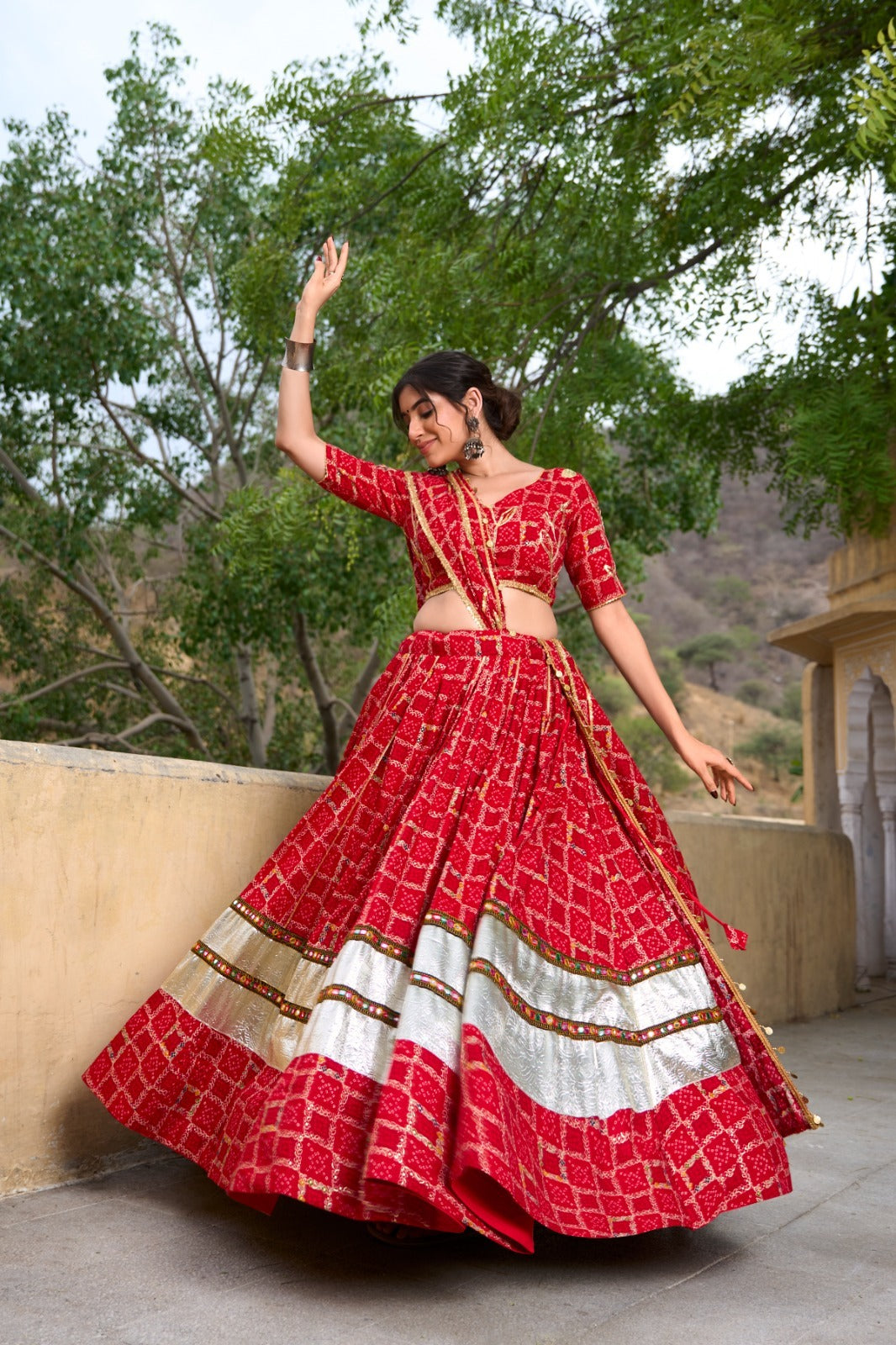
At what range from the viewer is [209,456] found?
12.9 m

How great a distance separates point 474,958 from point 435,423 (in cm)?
111

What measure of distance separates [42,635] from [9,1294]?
1115 centimetres

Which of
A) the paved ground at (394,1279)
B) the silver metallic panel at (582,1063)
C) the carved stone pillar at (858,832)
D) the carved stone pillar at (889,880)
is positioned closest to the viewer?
the paved ground at (394,1279)

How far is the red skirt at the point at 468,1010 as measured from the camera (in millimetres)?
1843

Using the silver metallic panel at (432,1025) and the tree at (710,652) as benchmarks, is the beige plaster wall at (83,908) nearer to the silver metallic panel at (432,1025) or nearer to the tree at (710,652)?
the silver metallic panel at (432,1025)

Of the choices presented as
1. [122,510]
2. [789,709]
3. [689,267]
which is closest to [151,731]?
[122,510]

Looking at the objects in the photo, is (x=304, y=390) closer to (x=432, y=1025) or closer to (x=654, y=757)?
(x=432, y=1025)

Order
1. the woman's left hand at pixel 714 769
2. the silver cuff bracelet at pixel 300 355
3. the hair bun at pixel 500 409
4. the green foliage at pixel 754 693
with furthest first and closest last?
the green foliage at pixel 754 693 < the hair bun at pixel 500 409 < the silver cuff bracelet at pixel 300 355 < the woman's left hand at pixel 714 769

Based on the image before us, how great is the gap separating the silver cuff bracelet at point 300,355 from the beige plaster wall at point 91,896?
0.87 meters

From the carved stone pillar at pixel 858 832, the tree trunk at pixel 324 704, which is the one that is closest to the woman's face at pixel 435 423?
the carved stone pillar at pixel 858 832

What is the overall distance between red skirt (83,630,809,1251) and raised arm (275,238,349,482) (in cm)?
44

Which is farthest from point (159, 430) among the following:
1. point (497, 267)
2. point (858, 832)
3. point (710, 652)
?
point (710, 652)

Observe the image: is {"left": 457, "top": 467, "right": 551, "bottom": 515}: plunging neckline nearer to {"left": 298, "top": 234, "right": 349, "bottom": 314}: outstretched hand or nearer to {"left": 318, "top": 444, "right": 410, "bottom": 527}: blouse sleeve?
{"left": 318, "top": 444, "right": 410, "bottom": 527}: blouse sleeve

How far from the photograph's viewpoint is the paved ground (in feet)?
5.60
